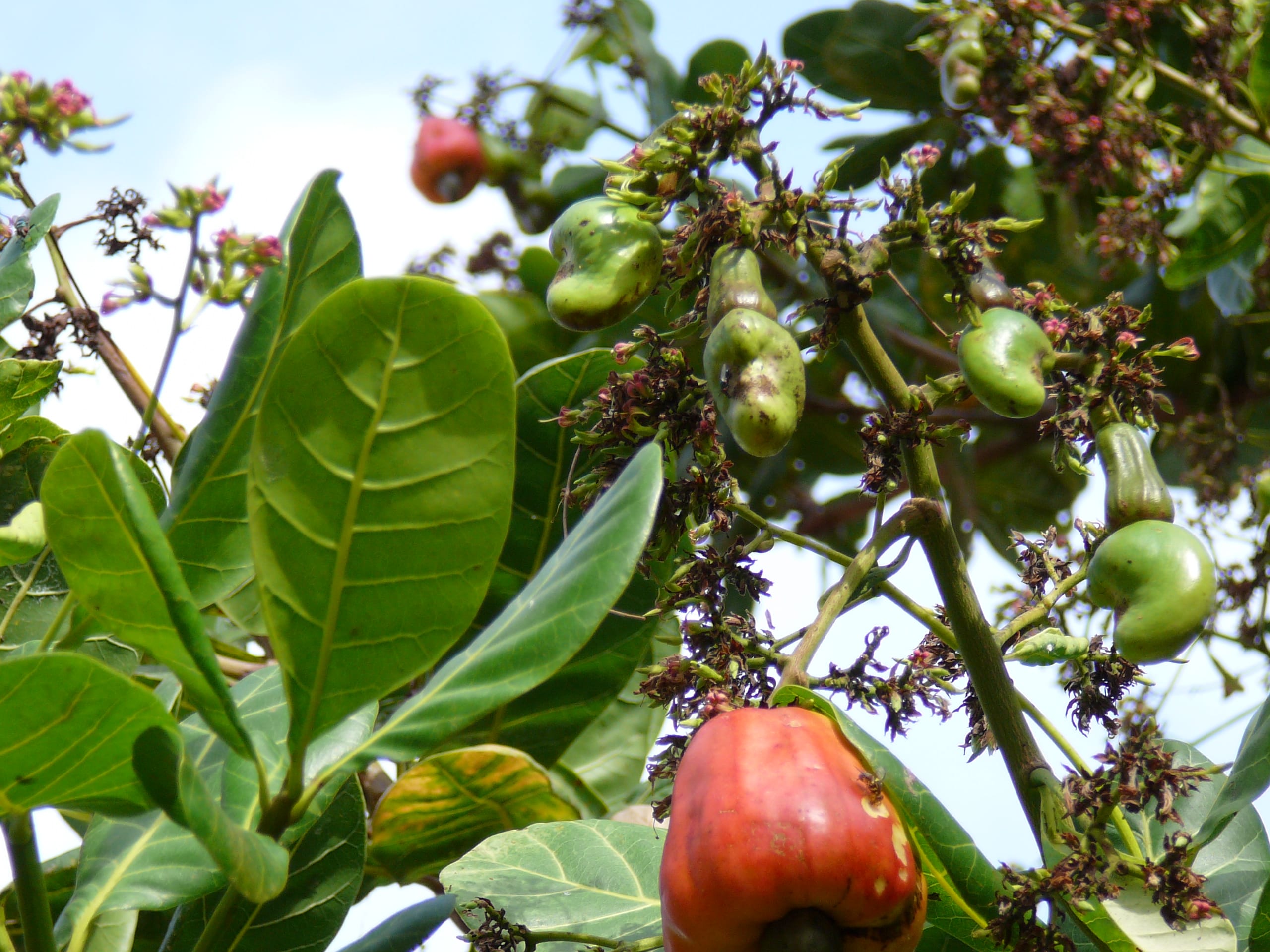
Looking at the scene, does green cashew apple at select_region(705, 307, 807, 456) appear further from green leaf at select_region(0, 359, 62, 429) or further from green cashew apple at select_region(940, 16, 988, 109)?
green cashew apple at select_region(940, 16, 988, 109)

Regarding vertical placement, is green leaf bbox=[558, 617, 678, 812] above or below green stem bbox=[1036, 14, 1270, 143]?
below

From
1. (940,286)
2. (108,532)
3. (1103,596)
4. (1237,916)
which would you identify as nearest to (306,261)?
(108,532)

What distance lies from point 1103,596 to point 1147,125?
145cm

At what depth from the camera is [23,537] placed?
1.04 m

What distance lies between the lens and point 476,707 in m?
0.82

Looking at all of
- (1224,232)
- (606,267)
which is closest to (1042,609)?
(606,267)

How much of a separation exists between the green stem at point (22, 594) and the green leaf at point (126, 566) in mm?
529

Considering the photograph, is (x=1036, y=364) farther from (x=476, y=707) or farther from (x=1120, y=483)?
(x=476, y=707)

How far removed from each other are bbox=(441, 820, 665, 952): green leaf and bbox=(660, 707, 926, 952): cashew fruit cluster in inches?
9.7

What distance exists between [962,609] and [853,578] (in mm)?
91

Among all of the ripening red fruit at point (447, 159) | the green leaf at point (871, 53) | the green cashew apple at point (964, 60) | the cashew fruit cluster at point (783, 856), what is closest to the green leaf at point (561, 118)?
the ripening red fruit at point (447, 159)

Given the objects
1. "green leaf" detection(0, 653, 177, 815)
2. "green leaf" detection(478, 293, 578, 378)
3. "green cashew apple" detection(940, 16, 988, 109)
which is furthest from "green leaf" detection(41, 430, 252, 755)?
"green cashew apple" detection(940, 16, 988, 109)

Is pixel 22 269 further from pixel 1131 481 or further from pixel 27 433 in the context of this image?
pixel 1131 481

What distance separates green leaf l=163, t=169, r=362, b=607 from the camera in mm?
1035
